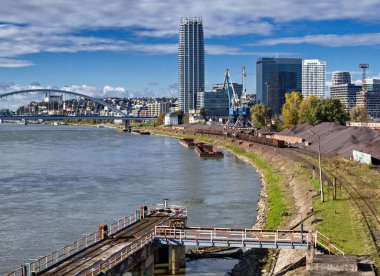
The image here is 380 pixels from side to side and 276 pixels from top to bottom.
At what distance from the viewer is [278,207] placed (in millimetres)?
49781

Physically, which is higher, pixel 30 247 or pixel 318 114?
pixel 318 114

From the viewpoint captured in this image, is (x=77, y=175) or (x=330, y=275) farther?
(x=77, y=175)

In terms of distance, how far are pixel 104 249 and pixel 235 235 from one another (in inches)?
319

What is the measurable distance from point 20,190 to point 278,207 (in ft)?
96.9

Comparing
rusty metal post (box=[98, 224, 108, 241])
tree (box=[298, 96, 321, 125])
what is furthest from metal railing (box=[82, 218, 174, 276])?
tree (box=[298, 96, 321, 125])

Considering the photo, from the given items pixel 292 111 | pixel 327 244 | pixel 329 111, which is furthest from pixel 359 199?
pixel 292 111

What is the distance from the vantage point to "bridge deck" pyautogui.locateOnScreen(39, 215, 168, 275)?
88.0 ft

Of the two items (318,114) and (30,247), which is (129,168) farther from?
(318,114)

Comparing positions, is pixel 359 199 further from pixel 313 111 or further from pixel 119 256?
pixel 313 111

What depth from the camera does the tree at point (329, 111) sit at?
13362 cm

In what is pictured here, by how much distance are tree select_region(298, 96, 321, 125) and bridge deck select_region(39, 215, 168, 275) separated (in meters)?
101

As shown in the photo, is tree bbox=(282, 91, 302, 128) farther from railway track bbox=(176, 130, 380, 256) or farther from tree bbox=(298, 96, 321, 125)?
railway track bbox=(176, 130, 380, 256)

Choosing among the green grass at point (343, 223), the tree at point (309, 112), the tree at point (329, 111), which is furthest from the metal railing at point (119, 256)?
the tree at point (329, 111)

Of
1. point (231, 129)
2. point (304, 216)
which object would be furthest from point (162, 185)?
point (231, 129)
